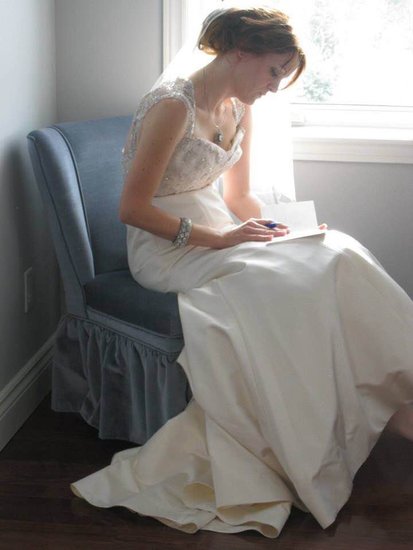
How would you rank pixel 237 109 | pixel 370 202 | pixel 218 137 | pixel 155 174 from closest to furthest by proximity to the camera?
pixel 155 174 → pixel 218 137 → pixel 237 109 → pixel 370 202

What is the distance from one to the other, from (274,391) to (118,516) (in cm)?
49

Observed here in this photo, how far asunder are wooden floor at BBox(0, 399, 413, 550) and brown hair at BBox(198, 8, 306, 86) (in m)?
1.16

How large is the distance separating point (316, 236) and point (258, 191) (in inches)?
22.7

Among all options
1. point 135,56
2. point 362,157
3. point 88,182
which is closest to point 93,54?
point 135,56

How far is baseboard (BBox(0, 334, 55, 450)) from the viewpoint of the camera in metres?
2.62

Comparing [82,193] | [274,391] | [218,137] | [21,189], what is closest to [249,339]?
[274,391]

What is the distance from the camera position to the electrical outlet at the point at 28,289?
278cm

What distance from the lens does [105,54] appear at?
9.99 ft

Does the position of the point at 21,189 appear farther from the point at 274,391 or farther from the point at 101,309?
the point at 274,391

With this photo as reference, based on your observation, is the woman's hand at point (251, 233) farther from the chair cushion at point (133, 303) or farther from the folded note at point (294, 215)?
the chair cushion at point (133, 303)

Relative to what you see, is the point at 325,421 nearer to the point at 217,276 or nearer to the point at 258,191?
the point at 217,276

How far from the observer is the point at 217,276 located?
7.89 feet

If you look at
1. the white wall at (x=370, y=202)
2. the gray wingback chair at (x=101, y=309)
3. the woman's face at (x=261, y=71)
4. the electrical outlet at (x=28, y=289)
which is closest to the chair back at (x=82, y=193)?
the gray wingback chair at (x=101, y=309)

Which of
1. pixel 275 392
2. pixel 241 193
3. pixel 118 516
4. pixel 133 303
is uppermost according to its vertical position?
pixel 241 193
